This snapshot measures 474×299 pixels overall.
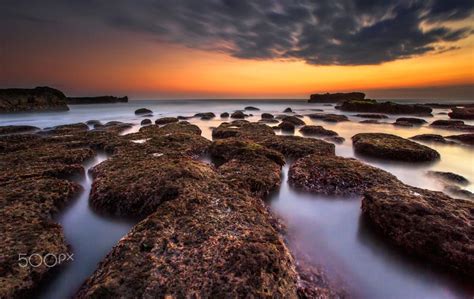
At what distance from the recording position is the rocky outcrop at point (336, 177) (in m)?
5.77

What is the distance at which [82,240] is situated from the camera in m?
4.03

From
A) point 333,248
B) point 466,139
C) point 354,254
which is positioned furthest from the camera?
point 466,139

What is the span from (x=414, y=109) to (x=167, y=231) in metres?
37.7

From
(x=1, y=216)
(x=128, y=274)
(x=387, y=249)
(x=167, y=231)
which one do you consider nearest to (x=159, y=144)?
(x=1, y=216)

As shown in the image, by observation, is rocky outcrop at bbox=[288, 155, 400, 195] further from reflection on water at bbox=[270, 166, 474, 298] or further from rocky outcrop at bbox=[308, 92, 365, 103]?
rocky outcrop at bbox=[308, 92, 365, 103]

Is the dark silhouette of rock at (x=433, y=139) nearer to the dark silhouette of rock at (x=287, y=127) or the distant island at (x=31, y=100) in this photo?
the dark silhouette of rock at (x=287, y=127)

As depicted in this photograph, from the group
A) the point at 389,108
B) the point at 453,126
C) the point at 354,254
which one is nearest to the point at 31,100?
the point at 354,254

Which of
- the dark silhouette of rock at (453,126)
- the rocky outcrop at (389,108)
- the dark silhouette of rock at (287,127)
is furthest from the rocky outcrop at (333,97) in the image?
the dark silhouette of rock at (287,127)

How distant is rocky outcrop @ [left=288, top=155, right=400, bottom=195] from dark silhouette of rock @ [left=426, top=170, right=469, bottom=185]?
2.19m

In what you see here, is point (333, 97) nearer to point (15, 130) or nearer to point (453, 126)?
point (453, 126)

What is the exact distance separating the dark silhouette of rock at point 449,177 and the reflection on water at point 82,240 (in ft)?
27.4

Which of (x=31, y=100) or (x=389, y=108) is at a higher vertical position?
(x=31, y=100)
